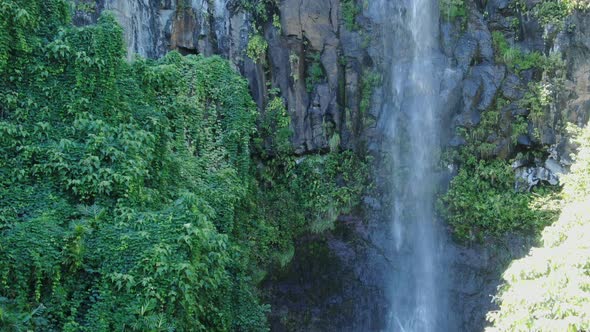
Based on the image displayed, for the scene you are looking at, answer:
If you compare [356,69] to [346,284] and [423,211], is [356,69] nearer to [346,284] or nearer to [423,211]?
[423,211]

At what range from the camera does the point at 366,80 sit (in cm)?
1608

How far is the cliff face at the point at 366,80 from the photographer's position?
14.6m

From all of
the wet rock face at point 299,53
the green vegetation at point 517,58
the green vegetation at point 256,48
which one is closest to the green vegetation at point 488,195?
the green vegetation at point 517,58

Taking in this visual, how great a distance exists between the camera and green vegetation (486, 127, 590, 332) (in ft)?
24.3

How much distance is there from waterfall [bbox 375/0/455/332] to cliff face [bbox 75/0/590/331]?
0.59ft

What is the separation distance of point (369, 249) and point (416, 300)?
160 centimetres

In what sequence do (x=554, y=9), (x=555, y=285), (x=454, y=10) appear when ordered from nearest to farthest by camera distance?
(x=555, y=285)
(x=554, y=9)
(x=454, y=10)

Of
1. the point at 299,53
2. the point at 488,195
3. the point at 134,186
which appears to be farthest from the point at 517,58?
the point at 134,186

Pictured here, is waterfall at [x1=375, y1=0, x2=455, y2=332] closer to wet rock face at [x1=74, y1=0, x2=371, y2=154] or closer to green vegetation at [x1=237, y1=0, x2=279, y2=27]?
wet rock face at [x1=74, y1=0, x2=371, y2=154]

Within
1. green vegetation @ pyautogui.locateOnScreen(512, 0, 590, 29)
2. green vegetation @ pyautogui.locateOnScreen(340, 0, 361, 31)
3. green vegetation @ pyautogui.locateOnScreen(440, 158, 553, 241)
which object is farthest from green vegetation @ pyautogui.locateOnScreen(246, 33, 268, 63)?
green vegetation @ pyautogui.locateOnScreen(512, 0, 590, 29)

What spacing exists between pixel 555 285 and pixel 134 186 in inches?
258

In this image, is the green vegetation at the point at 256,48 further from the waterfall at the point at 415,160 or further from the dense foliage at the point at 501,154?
the dense foliage at the point at 501,154

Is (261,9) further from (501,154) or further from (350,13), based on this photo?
(501,154)

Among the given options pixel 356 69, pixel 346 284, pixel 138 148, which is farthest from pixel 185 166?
pixel 356 69
